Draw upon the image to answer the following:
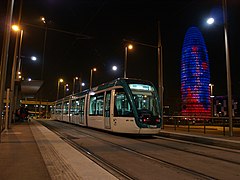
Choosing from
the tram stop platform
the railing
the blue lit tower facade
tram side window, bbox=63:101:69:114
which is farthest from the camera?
the blue lit tower facade

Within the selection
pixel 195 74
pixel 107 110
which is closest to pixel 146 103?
pixel 107 110

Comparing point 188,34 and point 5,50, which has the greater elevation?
point 188,34

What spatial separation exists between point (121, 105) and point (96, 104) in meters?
4.34

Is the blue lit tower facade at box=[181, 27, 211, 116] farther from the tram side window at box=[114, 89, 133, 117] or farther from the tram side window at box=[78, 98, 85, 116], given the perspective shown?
the tram side window at box=[114, 89, 133, 117]

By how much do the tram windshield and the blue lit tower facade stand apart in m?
95.0

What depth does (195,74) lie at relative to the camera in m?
114

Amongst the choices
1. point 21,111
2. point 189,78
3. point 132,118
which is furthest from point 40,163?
point 189,78

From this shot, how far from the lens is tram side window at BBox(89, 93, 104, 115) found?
60.1 feet

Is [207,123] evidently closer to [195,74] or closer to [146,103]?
[146,103]

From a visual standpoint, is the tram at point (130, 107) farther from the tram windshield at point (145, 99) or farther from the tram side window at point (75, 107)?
the tram side window at point (75, 107)

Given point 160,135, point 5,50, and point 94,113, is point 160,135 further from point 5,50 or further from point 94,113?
point 5,50

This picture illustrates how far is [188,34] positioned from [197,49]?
9419 millimetres

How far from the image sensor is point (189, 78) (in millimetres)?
115875

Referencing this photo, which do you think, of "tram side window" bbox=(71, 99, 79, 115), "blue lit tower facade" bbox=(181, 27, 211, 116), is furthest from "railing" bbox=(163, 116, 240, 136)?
"blue lit tower facade" bbox=(181, 27, 211, 116)
